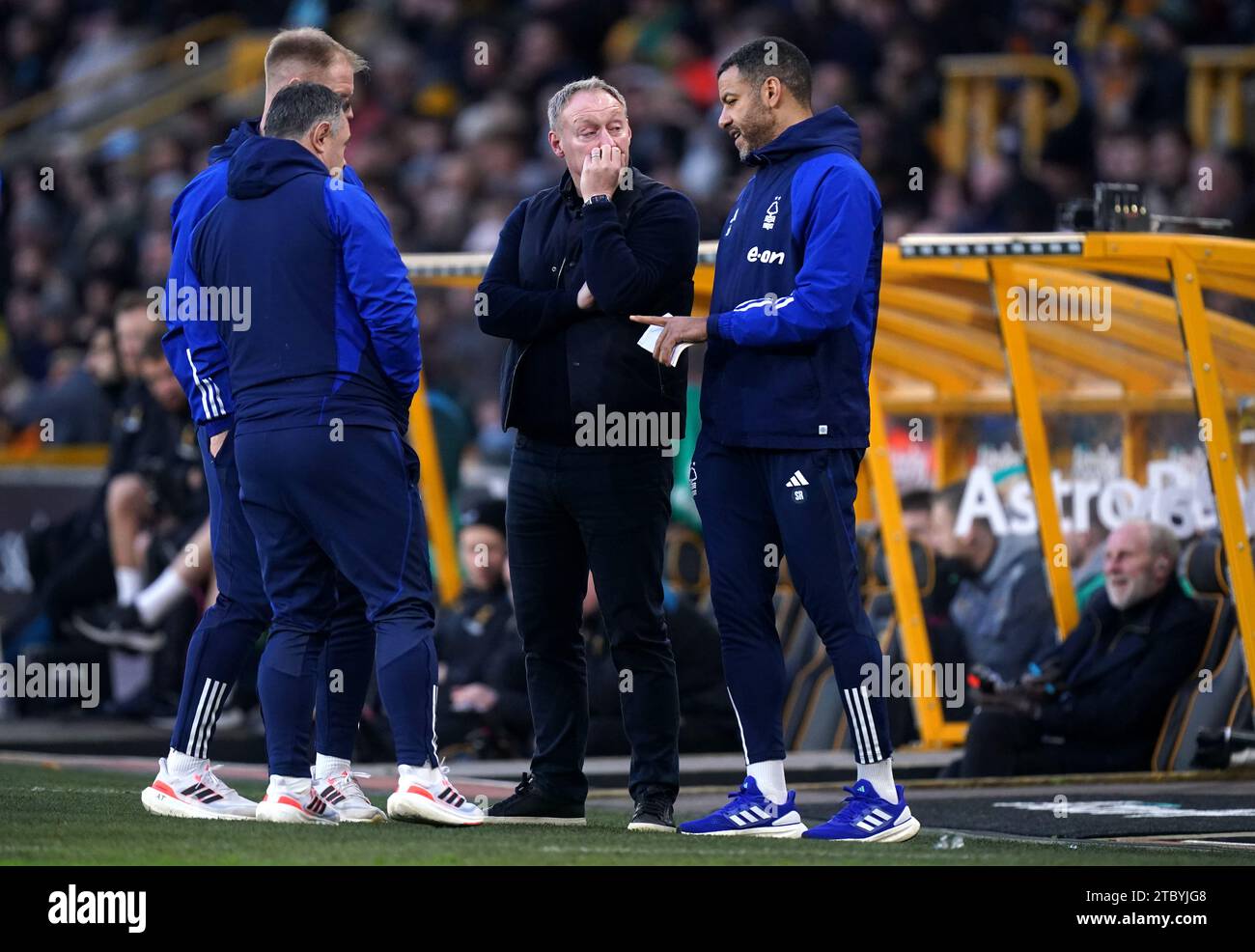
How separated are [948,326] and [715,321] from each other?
4.35 meters

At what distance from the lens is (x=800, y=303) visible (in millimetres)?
5984

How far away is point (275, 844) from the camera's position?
18.0 feet

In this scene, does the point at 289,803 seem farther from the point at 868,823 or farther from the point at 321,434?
the point at 868,823

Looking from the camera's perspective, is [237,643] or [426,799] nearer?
[426,799]

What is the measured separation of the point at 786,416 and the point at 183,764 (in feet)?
6.55

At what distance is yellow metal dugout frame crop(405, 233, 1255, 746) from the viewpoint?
8750 mm

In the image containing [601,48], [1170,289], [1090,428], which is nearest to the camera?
[1170,289]

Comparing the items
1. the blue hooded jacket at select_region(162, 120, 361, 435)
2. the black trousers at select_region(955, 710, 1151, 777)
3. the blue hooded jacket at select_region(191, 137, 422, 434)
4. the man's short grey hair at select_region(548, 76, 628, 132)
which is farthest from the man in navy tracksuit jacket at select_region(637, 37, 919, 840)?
the black trousers at select_region(955, 710, 1151, 777)

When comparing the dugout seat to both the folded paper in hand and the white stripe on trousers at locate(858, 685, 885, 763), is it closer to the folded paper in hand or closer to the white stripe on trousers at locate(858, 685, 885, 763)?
the white stripe on trousers at locate(858, 685, 885, 763)

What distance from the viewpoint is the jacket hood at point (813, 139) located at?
6.24 metres

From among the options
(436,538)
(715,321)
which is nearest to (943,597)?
(436,538)

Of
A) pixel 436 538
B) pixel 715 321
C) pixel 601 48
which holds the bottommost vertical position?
pixel 436 538

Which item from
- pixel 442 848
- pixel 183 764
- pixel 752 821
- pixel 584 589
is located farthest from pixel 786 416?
pixel 183 764
